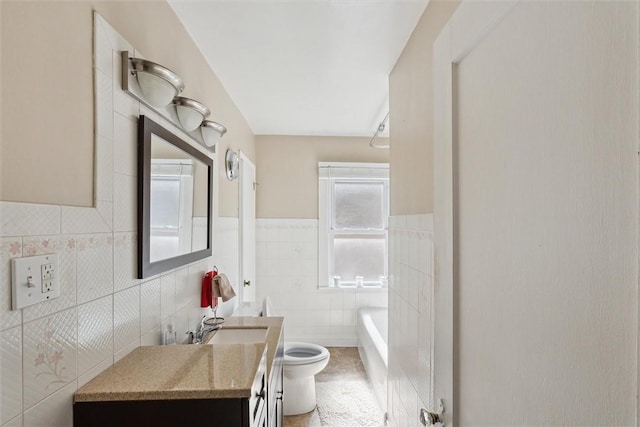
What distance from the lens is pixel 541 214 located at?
565mm

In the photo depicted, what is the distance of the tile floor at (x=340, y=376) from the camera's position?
246 cm

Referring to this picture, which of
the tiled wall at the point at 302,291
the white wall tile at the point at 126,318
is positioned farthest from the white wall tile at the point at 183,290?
the tiled wall at the point at 302,291

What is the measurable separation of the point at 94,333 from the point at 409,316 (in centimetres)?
136

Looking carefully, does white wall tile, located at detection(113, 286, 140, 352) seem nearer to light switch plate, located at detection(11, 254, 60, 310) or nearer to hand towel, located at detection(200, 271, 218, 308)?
light switch plate, located at detection(11, 254, 60, 310)

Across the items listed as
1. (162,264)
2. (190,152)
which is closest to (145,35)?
(190,152)

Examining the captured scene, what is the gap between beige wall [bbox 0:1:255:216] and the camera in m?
0.72

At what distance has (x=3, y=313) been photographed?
0.69 m

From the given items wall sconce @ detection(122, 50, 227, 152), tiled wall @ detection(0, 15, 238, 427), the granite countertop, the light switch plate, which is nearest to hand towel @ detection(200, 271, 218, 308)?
tiled wall @ detection(0, 15, 238, 427)

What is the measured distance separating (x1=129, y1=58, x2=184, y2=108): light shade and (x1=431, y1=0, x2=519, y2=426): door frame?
921 millimetres

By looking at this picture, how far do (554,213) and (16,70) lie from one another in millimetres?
1081

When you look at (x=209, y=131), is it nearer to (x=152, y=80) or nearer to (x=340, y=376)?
(x=152, y=80)

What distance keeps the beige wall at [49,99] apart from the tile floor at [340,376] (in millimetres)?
2216

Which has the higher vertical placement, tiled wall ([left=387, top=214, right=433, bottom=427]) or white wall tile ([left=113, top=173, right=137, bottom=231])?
white wall tile ([left=113, top=173, right=137, bottom=231])

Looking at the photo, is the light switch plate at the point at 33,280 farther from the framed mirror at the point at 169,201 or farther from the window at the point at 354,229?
the window at the point at 354,229
